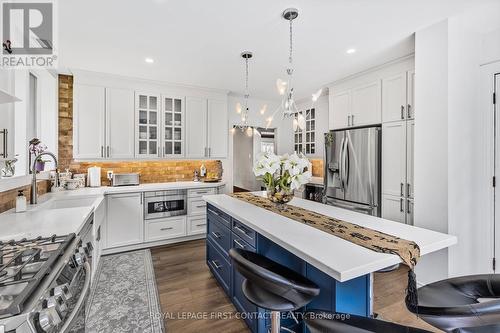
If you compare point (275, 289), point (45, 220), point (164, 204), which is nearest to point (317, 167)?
point (164, 204)

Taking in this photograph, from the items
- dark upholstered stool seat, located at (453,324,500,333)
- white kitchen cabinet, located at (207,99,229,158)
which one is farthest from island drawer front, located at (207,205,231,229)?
white kitchen cabinet, located at (207,99,229,158)

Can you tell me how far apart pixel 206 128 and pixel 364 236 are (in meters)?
3.52

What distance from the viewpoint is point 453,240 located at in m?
1.41

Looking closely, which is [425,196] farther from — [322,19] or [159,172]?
[159,172]

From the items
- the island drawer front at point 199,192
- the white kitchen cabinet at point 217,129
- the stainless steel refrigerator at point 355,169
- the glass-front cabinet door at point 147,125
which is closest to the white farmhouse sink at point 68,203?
the glass-front cabinet door at point 147,125

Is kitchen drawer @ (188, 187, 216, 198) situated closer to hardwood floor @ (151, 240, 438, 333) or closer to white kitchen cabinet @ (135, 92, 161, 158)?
white kitchen cabinet @ (135, 92, 161, 158)

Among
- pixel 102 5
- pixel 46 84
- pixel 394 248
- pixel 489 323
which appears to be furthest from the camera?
pixel 46 84

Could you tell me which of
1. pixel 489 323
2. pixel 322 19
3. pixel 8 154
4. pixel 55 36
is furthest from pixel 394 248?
pixel 55 36

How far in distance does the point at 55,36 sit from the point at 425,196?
4.21 meters

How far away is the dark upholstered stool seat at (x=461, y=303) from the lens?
2.87ft

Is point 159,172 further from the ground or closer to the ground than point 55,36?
closer to the ground

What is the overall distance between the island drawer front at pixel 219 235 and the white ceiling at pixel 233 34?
199 centimetres

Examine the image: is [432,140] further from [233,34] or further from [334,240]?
[233,34]

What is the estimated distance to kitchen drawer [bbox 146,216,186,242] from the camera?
369cm
